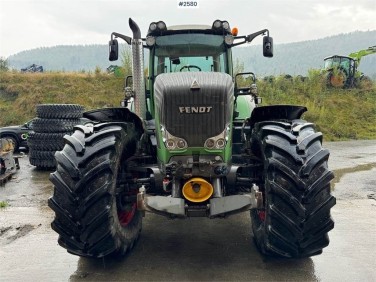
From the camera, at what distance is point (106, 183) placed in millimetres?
3467

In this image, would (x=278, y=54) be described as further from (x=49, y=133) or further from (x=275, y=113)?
(x=275, y=113)

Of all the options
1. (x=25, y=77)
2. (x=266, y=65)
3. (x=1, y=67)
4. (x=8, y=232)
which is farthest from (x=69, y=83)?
(x=266, y=65)

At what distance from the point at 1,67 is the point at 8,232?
23196mm

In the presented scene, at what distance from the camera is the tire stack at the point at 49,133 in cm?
962

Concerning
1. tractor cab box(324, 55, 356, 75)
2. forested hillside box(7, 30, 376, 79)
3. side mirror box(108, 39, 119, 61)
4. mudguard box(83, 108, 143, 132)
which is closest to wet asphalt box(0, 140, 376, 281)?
mudguard box(83, 108, 143, 132)

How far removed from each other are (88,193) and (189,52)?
8.05 feet

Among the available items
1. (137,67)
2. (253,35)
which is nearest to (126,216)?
(137,67)

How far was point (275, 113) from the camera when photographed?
13.8ft

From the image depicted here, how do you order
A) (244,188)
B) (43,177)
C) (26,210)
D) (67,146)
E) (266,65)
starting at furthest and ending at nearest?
(266,65) < (43,177) < (26,210) < (244,188) < (67,146)

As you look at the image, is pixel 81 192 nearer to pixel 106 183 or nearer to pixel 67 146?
pixel 106 183

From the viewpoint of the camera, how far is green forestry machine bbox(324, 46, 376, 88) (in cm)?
2291

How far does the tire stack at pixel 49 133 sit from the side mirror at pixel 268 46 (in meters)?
5.83

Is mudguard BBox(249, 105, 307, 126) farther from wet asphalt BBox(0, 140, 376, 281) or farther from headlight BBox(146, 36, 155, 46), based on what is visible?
headlight BBox(146, 36, 155, 46)

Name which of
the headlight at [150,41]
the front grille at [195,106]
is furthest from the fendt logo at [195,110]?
the headlight at [150,41]
